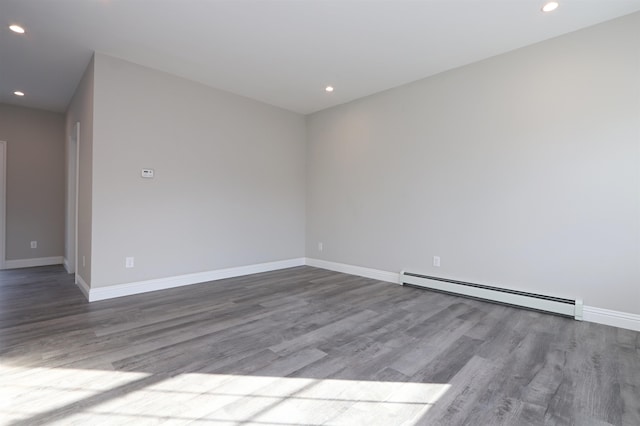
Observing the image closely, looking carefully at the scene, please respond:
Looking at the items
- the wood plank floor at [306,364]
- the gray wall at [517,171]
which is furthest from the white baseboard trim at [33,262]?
the gray wall at [517,171]

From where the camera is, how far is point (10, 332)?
7.97 ft

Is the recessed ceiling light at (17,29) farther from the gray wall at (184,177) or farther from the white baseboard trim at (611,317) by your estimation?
the white baseboard trim at (611,317)

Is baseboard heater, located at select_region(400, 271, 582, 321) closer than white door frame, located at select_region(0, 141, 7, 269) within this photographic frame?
Yes

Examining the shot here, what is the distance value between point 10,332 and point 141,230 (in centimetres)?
144

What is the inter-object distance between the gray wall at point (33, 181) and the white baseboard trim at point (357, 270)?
4674mm

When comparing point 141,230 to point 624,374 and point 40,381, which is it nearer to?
point 40,381

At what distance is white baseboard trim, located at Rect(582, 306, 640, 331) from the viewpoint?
8.43 ft

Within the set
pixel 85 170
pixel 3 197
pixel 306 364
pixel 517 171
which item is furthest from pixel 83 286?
pixel 517 171

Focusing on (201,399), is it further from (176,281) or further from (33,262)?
(33,262)

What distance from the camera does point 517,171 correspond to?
318cm

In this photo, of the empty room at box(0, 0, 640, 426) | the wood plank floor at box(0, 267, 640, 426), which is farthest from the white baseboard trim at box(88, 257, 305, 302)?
the wood plank floor at box(0, 267, 640, 426)

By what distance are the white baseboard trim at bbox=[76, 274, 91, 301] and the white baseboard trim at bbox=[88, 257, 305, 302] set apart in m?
0.07

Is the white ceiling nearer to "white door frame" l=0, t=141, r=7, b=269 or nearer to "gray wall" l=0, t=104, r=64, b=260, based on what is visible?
"gray wall" l=0, t=104, r=64, b=260

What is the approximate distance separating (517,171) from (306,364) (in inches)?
115
